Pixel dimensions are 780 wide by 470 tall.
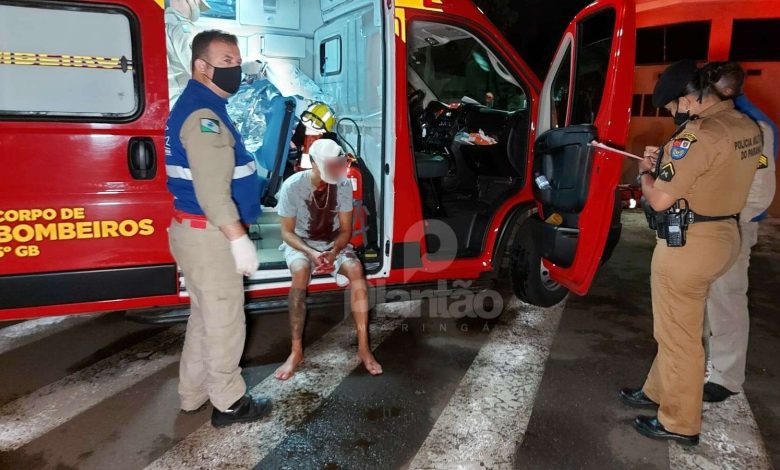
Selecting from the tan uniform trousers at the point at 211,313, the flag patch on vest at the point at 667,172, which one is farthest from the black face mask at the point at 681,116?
the tan uniform trousers at the point at 211,313

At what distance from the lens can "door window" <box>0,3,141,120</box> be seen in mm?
2615

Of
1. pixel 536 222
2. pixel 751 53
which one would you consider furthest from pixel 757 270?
pixel 751 53

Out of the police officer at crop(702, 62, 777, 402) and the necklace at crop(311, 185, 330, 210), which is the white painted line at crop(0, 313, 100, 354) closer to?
the necklace at crop(311, 185, 330, 210)

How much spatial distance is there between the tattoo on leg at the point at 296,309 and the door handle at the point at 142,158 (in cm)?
106

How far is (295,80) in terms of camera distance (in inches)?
207

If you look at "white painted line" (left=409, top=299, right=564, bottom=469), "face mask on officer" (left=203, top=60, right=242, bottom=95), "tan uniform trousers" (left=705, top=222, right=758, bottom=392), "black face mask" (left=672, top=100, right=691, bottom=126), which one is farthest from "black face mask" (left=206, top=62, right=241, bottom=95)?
"tan uniform trousers" (left=705, top=222, right=758, bottom=392)

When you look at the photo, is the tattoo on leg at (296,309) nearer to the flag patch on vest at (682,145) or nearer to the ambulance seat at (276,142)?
the ambulance seat at (276,142)

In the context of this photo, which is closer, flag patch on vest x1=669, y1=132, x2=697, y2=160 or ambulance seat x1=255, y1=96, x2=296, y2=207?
flag patch on vest x1=669, y1=132, x2=697, y2=160

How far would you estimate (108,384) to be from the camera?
309 centimetres

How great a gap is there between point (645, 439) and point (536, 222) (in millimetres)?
1639

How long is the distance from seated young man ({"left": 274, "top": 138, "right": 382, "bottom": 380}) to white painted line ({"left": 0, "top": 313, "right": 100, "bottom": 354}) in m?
1.78

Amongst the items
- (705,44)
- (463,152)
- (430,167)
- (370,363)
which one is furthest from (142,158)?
(705,44)

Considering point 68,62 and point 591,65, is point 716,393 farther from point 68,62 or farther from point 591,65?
point 68,62

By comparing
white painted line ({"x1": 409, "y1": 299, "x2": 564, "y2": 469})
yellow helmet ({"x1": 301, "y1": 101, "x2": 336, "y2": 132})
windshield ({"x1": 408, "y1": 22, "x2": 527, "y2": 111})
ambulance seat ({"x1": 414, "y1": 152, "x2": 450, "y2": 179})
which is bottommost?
white painted line ({"x1": 409, "y1": 299, "x2": 564, "y2": 469})
